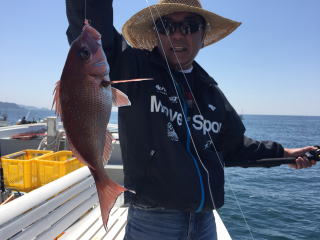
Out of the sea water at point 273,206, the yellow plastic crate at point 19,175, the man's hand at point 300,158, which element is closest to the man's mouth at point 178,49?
the man's hand at point 300,158

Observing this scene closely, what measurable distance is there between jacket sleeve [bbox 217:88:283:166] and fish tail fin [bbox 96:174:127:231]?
134 cm

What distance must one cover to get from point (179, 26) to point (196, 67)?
0.39 m

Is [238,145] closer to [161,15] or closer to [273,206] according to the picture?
[161,15]

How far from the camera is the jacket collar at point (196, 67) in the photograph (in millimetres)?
2131

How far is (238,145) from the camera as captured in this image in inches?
105

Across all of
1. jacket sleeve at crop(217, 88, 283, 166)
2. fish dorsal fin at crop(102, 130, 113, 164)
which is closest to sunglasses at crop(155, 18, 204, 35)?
jacket sleeve at crop(217, 88, 283, 166)

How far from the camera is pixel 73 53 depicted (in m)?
1.30

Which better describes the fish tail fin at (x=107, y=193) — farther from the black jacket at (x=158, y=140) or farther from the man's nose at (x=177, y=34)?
the man's nose at (x=177, y=34)

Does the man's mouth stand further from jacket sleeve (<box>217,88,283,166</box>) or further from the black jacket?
jacket sleeve (<box>217,88,283,166</box>)

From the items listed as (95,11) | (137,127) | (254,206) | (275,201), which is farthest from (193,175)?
(275,201)

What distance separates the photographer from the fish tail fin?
1326 mm

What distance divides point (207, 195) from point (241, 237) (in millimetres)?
6099

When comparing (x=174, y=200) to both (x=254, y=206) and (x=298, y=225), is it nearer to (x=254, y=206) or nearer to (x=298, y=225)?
(x=298, y=225)

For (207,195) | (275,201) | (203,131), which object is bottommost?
(275,201)
